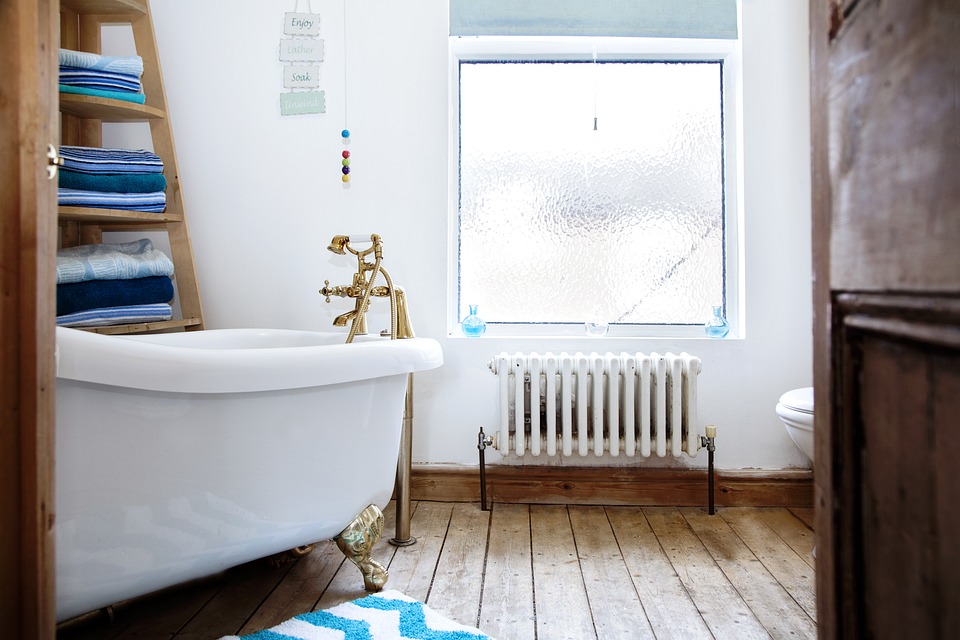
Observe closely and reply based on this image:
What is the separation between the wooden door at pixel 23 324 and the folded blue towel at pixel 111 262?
1.22 meters

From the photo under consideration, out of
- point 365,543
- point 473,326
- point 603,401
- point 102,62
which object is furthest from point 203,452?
point 102,62

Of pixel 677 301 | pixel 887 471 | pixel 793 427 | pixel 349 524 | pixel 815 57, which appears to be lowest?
pixel 349 524

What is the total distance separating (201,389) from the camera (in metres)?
1.19

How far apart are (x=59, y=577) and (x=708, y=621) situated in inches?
49.3

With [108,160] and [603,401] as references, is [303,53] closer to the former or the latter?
[108,160]

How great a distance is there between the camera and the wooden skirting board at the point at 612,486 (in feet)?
7.50

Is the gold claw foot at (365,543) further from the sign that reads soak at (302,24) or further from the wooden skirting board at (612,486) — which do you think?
the sign that reads soak at (302,24)

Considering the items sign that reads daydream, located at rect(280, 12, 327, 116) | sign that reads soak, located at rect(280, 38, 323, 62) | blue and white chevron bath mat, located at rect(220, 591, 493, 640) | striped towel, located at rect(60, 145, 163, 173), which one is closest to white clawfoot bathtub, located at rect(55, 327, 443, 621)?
blue and white chevron bath mat, located at rect(220, 591, 493, 640)

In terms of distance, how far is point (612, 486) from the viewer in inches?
90.9

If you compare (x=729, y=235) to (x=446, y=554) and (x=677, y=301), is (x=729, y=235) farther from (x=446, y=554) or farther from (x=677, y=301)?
(x=446, y=554)

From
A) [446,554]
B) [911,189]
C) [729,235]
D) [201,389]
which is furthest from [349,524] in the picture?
[729,235]

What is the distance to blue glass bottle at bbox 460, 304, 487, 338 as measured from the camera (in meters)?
2.33

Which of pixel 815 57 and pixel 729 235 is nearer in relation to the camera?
pixel 815 57

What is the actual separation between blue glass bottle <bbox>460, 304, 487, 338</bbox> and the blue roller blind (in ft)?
3.18
